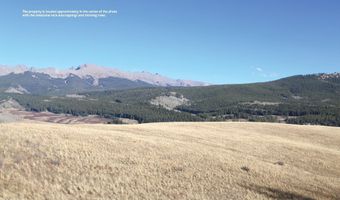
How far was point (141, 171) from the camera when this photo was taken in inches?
1183

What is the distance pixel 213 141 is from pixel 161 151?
1539 centimetres

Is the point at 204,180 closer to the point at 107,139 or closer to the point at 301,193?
the point at 301,193

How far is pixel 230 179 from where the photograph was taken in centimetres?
3117

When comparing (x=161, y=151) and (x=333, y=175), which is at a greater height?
(x=161, y=151)

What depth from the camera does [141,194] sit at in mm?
25547

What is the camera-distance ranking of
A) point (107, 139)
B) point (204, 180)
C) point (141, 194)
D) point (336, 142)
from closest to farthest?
point (141, 194), point (204, 180), point (107, 139), point (336, 142)

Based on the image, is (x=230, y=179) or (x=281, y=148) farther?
(x=281, y=148)

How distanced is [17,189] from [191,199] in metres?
10.2

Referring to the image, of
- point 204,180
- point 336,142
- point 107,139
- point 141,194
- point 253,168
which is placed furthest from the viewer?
point 336,142

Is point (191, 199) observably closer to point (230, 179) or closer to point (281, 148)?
point (230, 179)

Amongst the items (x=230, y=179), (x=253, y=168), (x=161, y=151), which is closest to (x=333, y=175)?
(x=253, y=168)

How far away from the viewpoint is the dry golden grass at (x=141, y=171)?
24.7 m

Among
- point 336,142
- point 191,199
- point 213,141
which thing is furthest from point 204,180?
point 336,142

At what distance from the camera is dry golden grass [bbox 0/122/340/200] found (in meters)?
24.7
